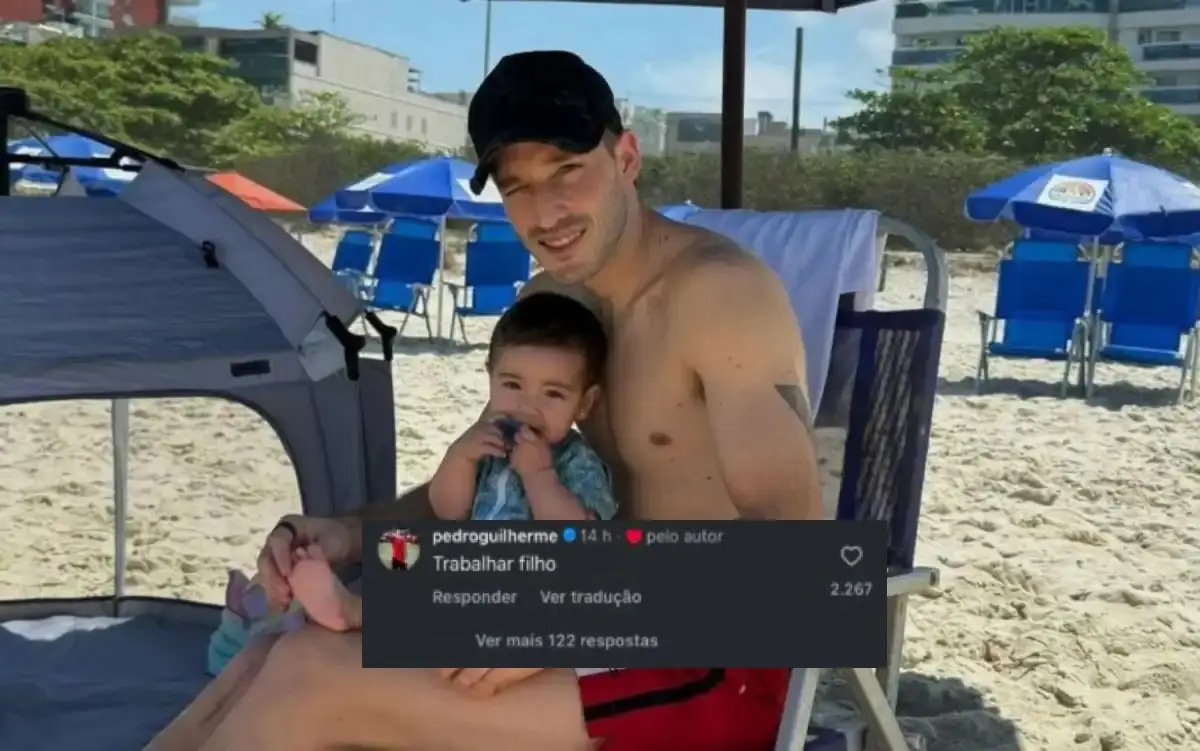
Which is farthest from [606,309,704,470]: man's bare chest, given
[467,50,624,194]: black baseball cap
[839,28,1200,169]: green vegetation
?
[839,28,1200,169]: green vegetation

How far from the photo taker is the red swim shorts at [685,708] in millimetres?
1471

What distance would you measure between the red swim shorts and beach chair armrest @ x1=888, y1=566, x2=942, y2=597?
0.21 m

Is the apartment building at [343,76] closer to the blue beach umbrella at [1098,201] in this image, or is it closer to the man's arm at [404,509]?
the blue beach umbrella at [1098,201]

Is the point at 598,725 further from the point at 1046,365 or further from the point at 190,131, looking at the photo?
the point at 190,131

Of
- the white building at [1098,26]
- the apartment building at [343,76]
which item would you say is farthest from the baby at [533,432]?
the white building at [1098,26]

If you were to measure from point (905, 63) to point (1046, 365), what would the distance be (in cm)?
2333

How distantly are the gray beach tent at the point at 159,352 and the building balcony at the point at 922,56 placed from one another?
95.7 ft

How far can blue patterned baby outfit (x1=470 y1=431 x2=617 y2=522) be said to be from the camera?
1654 millimetres

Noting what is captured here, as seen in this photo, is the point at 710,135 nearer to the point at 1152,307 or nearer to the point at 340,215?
the point at 340,215

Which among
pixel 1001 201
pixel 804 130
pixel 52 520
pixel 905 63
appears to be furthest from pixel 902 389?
pixel 905 63

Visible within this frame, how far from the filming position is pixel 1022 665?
3592 mm

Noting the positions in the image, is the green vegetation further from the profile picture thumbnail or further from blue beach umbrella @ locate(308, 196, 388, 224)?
the profile picture thumbnail

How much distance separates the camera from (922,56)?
105ft

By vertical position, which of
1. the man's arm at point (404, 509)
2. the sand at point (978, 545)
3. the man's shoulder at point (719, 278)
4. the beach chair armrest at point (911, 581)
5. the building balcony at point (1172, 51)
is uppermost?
the building balcony at point (1172, 51)
